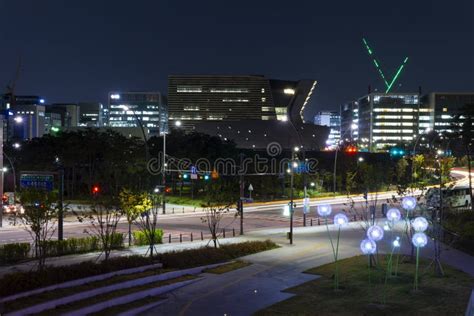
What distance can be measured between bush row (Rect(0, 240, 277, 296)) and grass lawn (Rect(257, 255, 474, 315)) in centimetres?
529

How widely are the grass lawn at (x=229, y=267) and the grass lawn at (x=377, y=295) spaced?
352cm

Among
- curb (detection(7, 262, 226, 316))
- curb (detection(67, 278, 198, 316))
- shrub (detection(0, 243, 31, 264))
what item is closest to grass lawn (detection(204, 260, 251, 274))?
curb (detection(7, 262, 226, 316))

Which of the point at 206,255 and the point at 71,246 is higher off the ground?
the point at 71,246

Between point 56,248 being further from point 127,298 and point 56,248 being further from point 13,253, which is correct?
point 127,298

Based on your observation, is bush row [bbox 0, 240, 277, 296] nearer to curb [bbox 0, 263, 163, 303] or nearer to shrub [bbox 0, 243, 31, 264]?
curb [bbox 0, 263, 163, 303]

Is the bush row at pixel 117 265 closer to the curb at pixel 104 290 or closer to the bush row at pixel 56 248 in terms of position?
Result: the curb at pixel 104 290

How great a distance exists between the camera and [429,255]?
31.7 metres

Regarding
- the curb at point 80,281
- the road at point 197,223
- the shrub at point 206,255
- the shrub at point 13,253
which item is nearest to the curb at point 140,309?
the curb at point 80,281

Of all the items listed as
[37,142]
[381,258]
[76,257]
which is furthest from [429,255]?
[37,142]

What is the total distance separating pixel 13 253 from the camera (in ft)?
93.4

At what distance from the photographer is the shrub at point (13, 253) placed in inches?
1107

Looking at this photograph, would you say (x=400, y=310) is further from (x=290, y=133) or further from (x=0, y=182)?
(x=290, y=133)

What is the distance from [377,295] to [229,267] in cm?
824

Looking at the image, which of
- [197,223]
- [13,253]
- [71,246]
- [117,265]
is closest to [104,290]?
[117,265]
